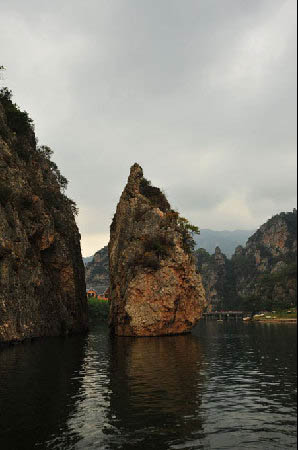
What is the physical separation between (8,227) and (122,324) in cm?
3349

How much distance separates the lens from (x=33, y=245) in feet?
230

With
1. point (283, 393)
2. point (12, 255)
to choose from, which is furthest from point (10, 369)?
point (12, 255)

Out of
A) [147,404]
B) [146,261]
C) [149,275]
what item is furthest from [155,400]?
[146,261]

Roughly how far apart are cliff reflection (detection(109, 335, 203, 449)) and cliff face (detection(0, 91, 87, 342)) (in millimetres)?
24529

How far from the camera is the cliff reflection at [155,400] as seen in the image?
1717 cm

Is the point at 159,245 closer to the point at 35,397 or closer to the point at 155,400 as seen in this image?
the point at 155,400

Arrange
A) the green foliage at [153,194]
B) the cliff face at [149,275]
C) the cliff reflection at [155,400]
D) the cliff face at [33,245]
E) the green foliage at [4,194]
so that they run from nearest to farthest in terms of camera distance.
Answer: the cliff reflection at [155,400], the cliff face at [33,245], the green foliage at [4,194], the cliff face at [149,275], the green foliage at [153,194]

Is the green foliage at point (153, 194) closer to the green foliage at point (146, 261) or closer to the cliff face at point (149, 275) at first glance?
the cliff face at point (149, 275)

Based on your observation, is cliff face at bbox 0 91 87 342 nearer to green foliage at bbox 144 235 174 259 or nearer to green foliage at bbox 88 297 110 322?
green foliage at bbox 144 235 174 259

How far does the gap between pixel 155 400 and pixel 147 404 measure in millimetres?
996

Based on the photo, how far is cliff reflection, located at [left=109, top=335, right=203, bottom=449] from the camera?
1717cm

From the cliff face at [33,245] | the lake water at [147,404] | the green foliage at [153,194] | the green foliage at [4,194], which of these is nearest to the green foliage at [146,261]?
the cliff face at [33,245]

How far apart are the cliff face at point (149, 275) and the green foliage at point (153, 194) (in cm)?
812

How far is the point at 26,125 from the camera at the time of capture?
275ft
